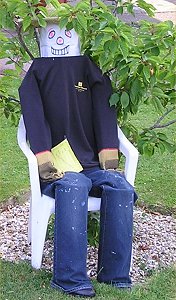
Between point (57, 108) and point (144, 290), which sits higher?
point (57, 108)

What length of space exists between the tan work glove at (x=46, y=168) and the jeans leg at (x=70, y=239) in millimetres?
159

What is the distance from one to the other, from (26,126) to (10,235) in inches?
35.3

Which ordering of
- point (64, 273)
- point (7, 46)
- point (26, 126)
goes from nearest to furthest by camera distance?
point (64, 273)
point (26, 126)
point (7, 46)

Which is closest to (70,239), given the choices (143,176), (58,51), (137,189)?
(58,51)

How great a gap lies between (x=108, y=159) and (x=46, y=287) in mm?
803

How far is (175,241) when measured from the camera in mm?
4297

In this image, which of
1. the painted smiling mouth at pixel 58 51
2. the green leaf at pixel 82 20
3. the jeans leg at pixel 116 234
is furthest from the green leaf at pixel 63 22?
the jeans leg at pixel 116 234

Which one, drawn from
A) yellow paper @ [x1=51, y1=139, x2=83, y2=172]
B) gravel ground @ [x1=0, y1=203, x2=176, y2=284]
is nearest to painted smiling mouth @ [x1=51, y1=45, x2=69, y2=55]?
yellow paper @ [x1=51, y1=139, x2=83, y2=172]

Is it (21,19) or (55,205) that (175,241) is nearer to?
(55,205)

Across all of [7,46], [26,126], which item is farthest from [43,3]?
[26,126]

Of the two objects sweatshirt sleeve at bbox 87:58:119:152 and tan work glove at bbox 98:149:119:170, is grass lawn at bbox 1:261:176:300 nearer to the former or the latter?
tan work glove at bbox 98:149:119:170

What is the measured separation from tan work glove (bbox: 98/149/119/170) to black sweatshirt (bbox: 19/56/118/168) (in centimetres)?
3

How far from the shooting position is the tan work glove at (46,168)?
3.62 m

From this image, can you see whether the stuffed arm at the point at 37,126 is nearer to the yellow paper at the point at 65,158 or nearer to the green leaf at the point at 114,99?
the yellow paper at the point at 65,158
